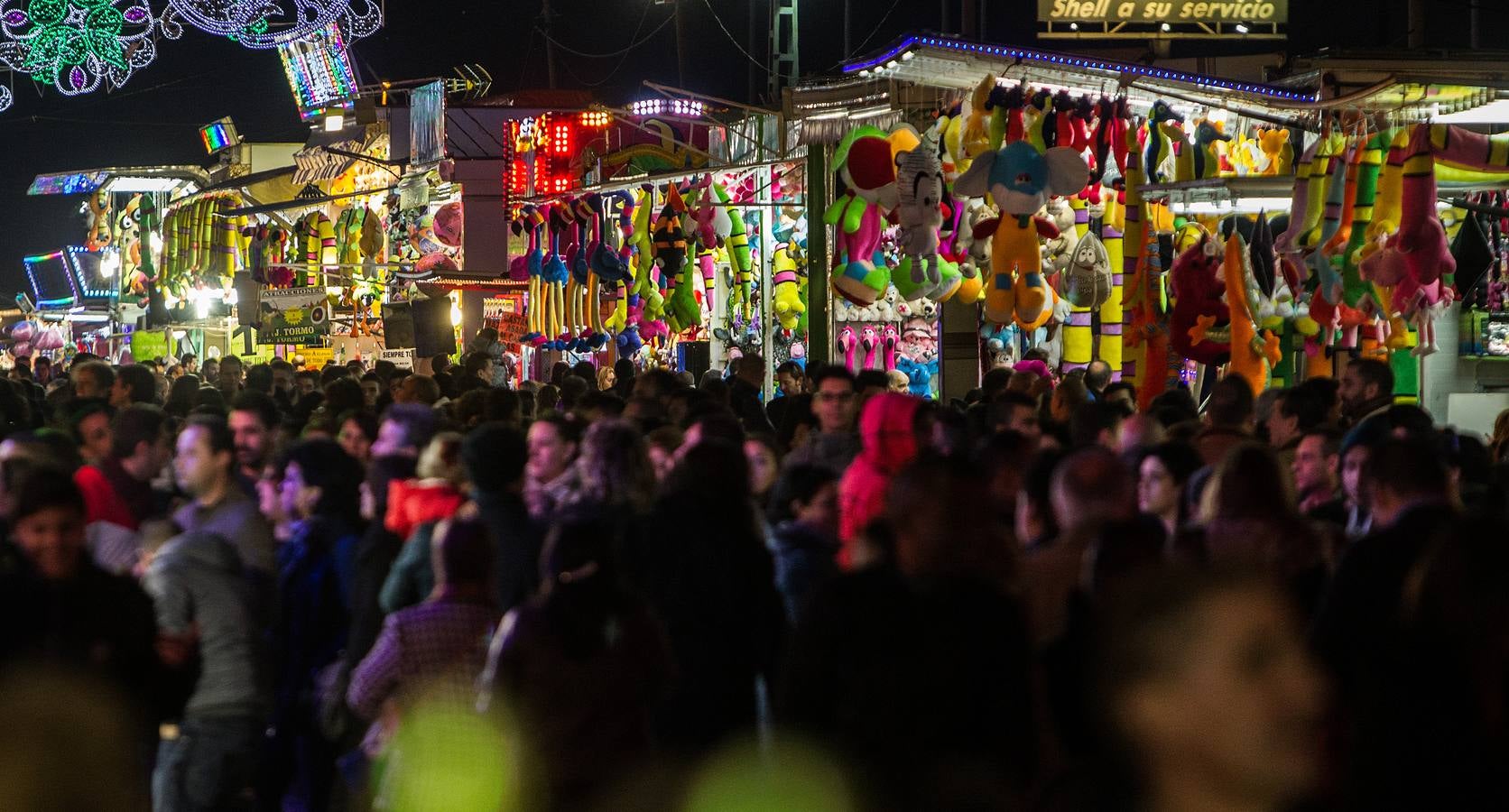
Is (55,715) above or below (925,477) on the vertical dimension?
below

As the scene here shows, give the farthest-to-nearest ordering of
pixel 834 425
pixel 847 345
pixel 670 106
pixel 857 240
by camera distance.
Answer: pixel 670 106 < pixel 847 345 < pixel 857 240 < pixel 834 425

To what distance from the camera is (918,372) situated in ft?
58.3

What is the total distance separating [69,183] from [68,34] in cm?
3860

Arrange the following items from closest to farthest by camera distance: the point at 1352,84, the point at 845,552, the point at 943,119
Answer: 1. the point at 845,552
2. the point at 943,119
3. the point at 1352,84

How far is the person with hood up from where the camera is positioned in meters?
6.41

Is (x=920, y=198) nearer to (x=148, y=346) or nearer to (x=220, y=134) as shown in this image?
(x=148, y=346)

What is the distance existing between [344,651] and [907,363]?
488 inches

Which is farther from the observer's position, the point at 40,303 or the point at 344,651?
the point at 40,303

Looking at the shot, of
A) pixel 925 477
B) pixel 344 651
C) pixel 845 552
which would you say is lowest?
pixel 344 651

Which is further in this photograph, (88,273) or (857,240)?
(88,273)

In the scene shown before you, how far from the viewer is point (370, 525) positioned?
19.4ft

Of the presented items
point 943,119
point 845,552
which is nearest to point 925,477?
point 845,552

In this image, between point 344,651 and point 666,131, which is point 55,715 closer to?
point 344,651

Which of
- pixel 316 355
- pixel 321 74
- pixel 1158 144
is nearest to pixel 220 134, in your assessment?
pixel 321 74
